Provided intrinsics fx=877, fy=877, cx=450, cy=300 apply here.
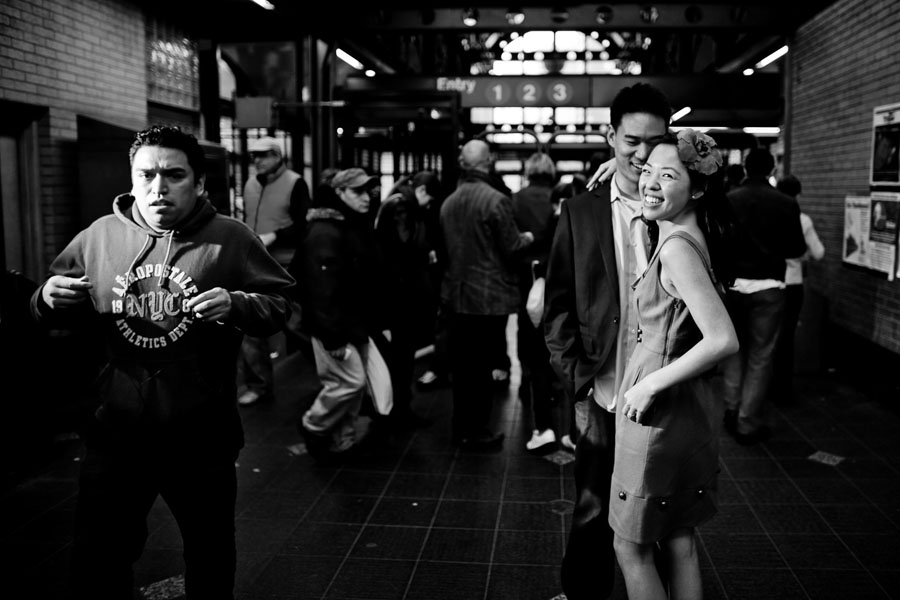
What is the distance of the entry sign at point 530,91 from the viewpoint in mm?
13102

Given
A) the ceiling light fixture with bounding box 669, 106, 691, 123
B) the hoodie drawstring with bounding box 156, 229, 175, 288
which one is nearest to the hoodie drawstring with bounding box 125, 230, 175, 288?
the hoodie drawstring with bounding box 156, 229, 175, 288

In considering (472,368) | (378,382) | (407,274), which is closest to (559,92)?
(407,274)

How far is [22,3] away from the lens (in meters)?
6.31

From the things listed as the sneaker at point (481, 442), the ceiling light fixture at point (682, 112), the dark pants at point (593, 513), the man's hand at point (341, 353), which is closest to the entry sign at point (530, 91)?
the ceiling light fixture at point (682, 112)

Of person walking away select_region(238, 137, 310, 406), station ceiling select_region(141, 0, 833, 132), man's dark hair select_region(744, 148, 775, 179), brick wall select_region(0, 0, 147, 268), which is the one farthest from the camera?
station ceiling select_region(141, 0, 833, 132)

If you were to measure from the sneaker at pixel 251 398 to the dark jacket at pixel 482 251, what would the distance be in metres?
2.10

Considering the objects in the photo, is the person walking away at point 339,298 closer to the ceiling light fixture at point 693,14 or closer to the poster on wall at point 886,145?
the poster on wall at point 886,145

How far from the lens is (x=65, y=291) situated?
2.63 meters

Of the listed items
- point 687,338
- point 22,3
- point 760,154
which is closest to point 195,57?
point 22,3

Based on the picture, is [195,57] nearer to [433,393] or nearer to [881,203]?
[433,393]

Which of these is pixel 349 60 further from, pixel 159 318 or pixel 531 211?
pixel 159 318

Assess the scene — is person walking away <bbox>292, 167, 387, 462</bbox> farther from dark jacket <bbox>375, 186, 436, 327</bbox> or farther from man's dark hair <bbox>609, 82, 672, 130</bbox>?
man's dark hair <bbox>609, 82, 672, 130</bbox>

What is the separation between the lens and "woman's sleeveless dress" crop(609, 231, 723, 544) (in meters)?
2.54

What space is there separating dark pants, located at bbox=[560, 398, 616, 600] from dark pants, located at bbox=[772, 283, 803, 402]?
4.60 m
